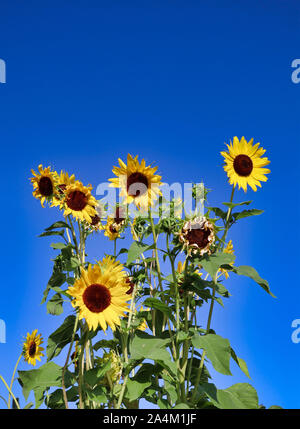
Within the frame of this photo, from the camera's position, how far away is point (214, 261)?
1.84m

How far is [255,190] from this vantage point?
2.25 m

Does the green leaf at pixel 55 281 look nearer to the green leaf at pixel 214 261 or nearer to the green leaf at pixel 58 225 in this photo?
the green leaf at pixel 58 225

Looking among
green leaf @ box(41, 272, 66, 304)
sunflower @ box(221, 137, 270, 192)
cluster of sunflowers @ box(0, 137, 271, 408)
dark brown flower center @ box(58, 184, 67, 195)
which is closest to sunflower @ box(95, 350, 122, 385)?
cluster of sunflowers @ box(0, 137, 271, 408)

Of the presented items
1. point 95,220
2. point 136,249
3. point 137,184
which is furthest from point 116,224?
point 136,249

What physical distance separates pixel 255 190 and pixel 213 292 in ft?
1.91

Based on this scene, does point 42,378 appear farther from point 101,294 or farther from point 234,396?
point 234,396

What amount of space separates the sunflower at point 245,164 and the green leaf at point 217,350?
2.54ft

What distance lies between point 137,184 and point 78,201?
0.43m

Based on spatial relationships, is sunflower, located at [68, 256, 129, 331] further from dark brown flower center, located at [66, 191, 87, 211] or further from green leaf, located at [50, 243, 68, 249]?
dark brown flower center, located at [66, 191, 87, 211]

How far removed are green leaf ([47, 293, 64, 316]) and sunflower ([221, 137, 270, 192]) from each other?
1.04 meters

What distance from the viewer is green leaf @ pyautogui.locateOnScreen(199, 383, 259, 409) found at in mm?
1884

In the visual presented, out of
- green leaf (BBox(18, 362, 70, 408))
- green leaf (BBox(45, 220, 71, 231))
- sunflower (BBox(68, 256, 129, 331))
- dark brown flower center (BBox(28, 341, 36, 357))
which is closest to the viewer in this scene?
sunflower (BBox(68, 256, 129, 331))
